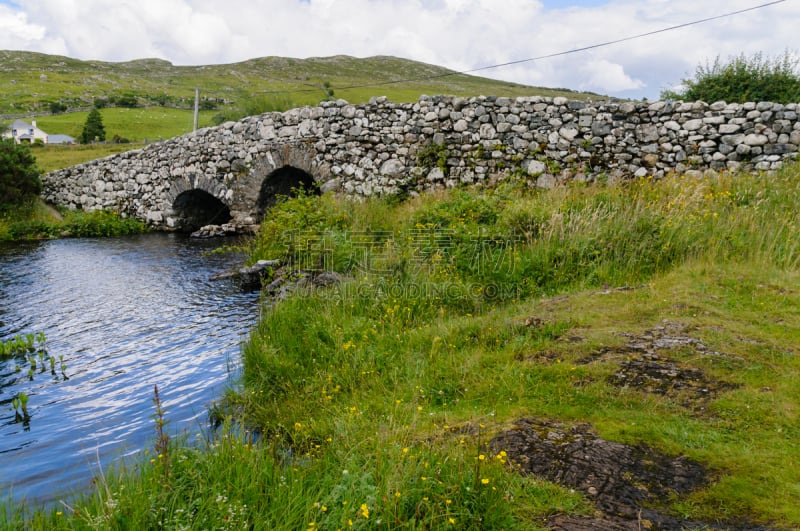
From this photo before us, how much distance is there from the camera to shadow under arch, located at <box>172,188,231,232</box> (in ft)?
68.2

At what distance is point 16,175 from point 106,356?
57.9 ft

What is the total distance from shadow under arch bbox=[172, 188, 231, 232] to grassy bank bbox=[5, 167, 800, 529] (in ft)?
38.2

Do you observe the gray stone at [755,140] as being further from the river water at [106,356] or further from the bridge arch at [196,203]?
the bridge arch at [196,203]

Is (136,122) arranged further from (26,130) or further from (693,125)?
(693,125)

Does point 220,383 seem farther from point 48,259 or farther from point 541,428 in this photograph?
point 48,259

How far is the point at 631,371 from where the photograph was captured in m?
4.79

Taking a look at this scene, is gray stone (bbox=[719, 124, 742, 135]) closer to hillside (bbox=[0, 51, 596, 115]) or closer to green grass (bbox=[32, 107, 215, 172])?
green grass (bbox=[32, 107, 215, 172])

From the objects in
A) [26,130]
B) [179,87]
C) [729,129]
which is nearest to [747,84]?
[729,129]

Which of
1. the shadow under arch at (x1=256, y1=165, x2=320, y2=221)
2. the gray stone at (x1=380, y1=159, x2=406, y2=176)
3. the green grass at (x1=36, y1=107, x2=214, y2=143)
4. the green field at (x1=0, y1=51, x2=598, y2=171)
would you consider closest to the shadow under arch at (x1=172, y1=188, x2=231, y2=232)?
the shadow under arch at (x1=256, y1=165, x2=320, y2=221)

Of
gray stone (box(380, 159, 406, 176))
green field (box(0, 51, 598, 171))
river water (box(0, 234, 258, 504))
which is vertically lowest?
river water (box(0, 234, 258, 504))

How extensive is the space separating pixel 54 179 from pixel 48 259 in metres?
10.7

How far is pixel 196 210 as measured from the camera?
71.0 ft

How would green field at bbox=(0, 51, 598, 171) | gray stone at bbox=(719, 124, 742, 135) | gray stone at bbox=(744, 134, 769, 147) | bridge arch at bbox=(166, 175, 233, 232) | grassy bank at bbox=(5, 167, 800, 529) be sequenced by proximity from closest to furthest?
1. grassy bank at bbox=(5, 167, 800, 529)
2. gray stone at bbox=(744, 134, 769, 147)
3. gray stone at bbox=(719, 124, 742, 135)
4. bridge arch at bbox=(166, 175, 233, 232)
5. green field at bbox=(0, 51, 598, 171)

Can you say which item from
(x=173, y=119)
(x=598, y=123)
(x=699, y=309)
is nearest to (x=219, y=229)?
(x=598, y=123)
